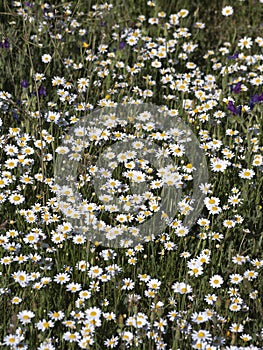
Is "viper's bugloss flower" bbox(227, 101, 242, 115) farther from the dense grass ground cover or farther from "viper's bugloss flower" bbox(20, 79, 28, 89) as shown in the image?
"viper's bugloss flower" bbox(20, 79, 28, 89)

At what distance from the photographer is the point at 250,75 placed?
5684 millimetres

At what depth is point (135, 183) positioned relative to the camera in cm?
445

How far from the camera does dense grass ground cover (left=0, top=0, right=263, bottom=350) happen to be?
3.54 meters

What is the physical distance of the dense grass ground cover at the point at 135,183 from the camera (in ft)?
11.6

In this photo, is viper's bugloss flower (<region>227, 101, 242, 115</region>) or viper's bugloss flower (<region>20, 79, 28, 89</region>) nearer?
viper's bugloss flower (<region>227, 101, 242, 115</region>)

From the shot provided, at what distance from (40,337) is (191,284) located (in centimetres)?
103

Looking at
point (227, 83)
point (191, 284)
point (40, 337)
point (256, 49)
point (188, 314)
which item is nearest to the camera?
point (40, 337)

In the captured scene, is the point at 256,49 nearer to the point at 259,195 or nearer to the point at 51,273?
the point at 259,195

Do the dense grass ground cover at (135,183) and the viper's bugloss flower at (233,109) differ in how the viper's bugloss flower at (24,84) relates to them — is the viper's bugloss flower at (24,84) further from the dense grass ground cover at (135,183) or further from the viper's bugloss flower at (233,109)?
the viper's bugloss flower at (233,109)

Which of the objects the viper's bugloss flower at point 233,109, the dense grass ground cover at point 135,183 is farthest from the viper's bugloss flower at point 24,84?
the viper's bugloss flower at point 233,109

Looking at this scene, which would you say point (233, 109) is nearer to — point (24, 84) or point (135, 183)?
point (135, 183)

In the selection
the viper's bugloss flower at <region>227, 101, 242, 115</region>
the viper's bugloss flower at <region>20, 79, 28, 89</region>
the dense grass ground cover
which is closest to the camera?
the dense grass ground cover

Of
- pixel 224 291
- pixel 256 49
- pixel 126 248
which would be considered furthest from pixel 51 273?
pixel 256 49

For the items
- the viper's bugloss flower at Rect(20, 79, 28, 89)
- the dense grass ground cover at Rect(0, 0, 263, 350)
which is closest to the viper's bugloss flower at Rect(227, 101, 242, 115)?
the dense grass ground cover at Rect(0, 0, 263, 350)
